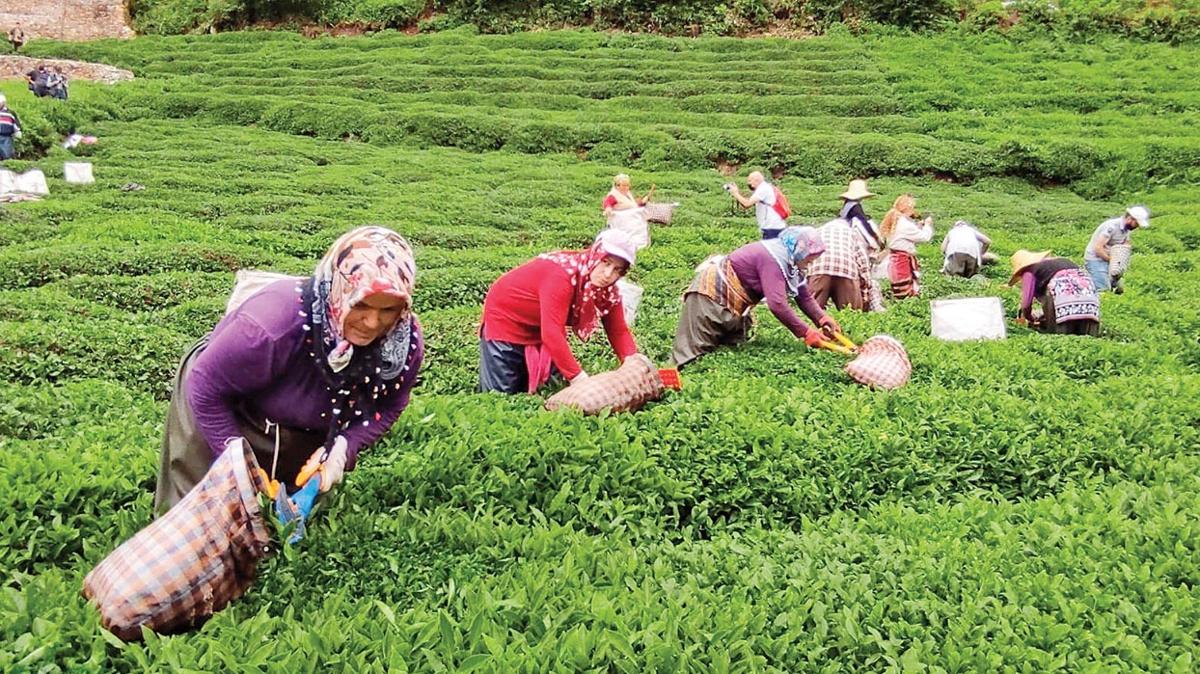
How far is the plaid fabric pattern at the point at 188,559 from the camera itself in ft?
8.82

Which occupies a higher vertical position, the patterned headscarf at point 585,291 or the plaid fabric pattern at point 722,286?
the patterned headscarf at point 585,291

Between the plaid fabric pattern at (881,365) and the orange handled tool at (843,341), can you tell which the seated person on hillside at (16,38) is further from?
the plaid fabric pattern at (881,365)

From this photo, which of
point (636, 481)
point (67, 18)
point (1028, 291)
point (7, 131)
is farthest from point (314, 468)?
point (67, 18)

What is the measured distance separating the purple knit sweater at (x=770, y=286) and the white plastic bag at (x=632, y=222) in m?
4.68

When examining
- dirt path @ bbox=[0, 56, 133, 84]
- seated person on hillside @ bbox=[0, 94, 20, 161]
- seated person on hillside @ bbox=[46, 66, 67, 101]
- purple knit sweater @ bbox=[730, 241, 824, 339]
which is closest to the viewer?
purple knit sweater @ bbox=[730, 241, 824, 339]

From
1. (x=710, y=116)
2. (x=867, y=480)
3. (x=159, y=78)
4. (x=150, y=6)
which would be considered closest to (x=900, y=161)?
(x=710, y=116)

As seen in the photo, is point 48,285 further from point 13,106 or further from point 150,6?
point 150,6

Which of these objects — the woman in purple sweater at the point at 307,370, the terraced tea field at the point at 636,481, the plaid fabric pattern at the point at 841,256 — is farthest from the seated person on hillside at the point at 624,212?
the woman in purple sweater at the point at 307,370

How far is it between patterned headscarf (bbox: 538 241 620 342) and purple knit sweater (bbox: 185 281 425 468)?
6.56ft

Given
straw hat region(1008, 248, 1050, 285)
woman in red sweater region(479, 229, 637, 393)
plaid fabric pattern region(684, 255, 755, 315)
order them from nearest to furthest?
1. woman in red sweater region(479, 229, 637, 393)
2. plaid fabric pattern region(684, 255, 755, 315)
3. straw hat region(1008, 248, 1050, 285)

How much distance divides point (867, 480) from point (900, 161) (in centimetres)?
1693

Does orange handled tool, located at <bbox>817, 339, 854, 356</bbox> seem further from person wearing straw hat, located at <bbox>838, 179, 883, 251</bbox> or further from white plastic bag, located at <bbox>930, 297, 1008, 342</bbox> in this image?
person wearing straw hat, located at <bbox>838, 179, 883, 251</bbox>

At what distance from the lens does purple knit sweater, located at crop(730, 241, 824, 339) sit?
20.6 feet

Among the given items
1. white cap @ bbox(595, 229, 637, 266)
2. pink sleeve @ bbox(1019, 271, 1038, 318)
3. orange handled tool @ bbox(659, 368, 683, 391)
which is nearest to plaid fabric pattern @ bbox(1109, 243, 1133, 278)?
pink sleeve @ bbox(1019, 271, 1038, 318)
